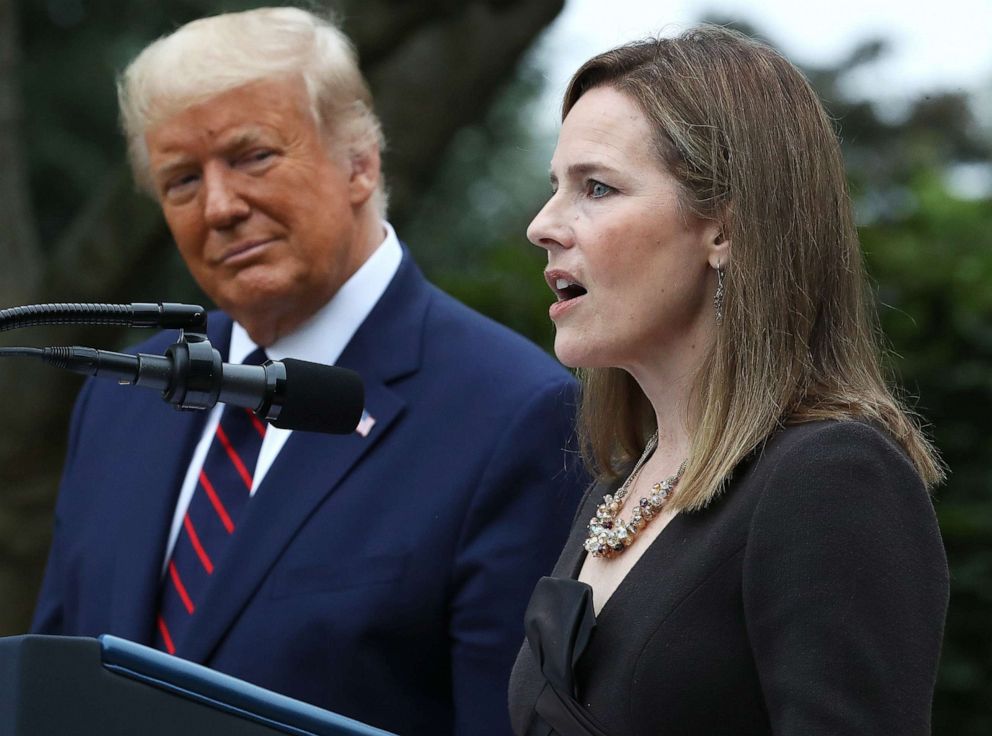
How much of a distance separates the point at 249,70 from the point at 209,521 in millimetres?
945

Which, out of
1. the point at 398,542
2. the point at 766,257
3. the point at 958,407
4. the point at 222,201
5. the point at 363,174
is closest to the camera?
the point at 766,257

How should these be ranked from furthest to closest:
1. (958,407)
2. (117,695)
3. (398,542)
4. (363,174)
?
(958,407)
(363,174)
(398,542)
(117,695)

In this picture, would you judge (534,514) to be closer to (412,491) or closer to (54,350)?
(412,491)

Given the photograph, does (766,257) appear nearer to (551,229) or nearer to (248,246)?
(551,229)

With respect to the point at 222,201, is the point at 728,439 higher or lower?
lower

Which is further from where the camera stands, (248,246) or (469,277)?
(469,277)

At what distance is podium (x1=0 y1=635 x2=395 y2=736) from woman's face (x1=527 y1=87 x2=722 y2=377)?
80 centimetres

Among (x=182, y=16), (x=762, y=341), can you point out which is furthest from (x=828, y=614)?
(x=182, y=16)

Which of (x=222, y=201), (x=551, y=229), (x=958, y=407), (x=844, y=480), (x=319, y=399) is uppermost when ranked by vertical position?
(x=222, y=201)

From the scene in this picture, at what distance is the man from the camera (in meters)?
2.72

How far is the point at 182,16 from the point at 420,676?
5.30 m

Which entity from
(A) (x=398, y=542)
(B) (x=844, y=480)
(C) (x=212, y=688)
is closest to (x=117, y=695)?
(C) (x=212, y=688)

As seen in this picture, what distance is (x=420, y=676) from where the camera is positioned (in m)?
2.74

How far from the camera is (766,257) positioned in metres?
2.07
